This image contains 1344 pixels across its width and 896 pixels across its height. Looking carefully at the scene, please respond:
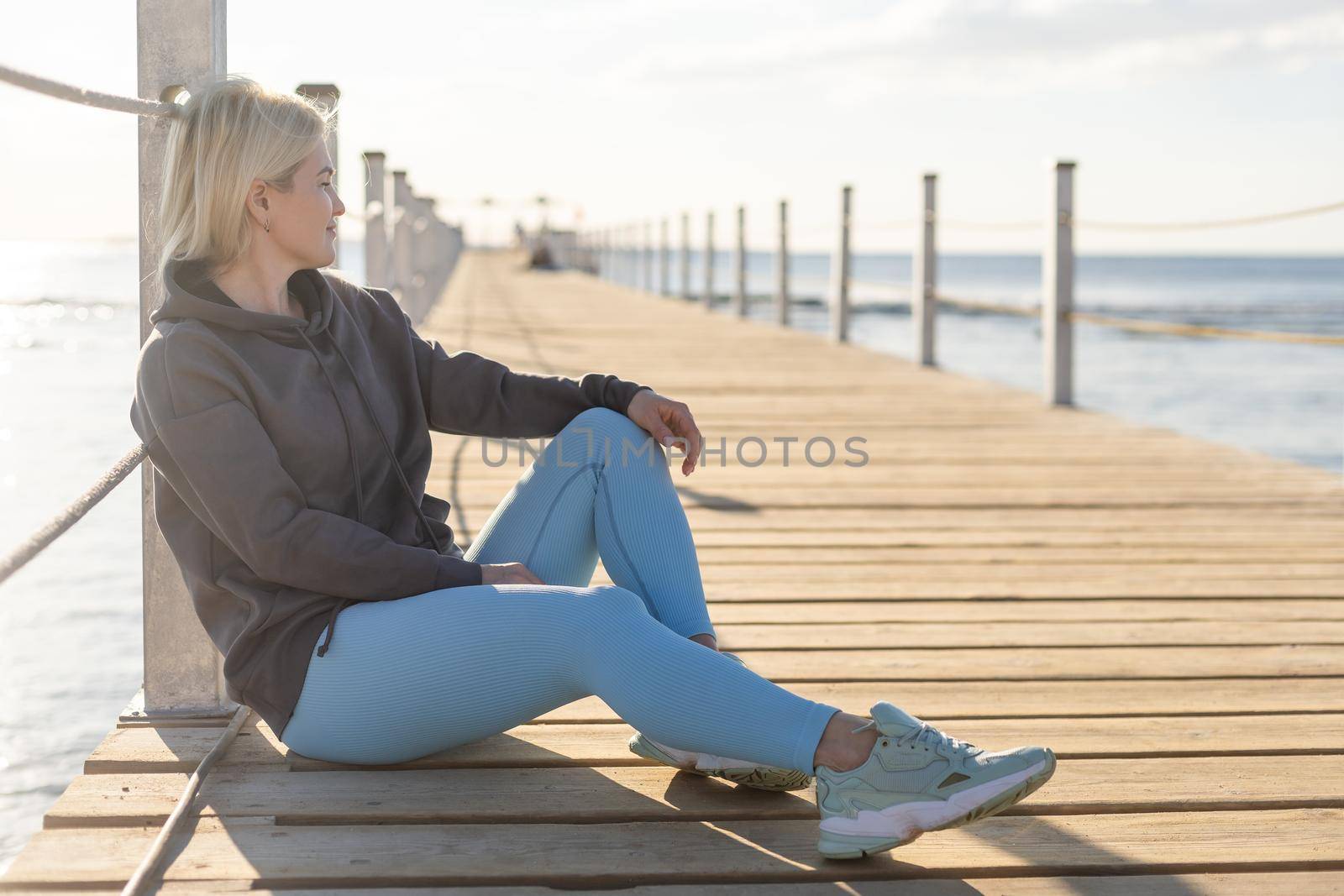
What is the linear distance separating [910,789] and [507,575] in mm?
487

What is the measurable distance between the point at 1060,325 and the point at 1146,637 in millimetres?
2790

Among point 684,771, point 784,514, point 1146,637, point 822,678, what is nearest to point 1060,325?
point 784,514

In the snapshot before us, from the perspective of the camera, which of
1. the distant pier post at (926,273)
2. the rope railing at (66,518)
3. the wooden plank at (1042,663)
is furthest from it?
the distant pier post at (926,273)

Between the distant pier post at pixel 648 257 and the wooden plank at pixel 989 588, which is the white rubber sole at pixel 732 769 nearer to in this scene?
the wooden plank at pixel 989 588

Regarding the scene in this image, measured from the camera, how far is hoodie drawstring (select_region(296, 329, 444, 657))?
140 centimetres

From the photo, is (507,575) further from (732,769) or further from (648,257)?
(648,257)

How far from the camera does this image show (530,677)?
1374 millimetres

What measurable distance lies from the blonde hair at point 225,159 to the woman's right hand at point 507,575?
1.45ft

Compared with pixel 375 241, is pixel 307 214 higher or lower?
lower

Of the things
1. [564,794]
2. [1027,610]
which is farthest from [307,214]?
[1027,610]

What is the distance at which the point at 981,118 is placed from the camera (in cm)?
3669

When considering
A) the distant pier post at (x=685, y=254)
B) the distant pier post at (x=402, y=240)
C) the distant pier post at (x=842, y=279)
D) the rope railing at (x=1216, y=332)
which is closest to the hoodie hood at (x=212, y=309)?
the rope railing at (x=1216, y=332)

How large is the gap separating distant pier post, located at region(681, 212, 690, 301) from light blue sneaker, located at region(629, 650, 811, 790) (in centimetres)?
1061

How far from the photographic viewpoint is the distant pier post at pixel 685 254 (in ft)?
39.1
